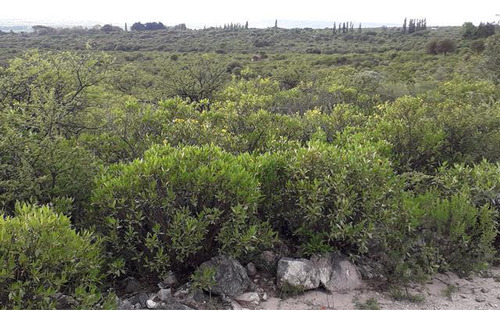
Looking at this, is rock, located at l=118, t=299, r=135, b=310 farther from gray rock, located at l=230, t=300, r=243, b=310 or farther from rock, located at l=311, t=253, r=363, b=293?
rock, located at l=311, t=253, r=363, b=293

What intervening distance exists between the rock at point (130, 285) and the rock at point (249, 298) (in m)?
1.05

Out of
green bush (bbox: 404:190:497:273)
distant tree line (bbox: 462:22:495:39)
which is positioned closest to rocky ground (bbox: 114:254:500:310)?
green bush (bbox: 404:190:497:273)

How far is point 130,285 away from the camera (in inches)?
173

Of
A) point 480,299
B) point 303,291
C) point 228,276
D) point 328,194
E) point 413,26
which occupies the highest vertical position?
point 413,26

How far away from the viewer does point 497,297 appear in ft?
15.2

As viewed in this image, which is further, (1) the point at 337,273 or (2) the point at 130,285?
(1) the point at 337,273

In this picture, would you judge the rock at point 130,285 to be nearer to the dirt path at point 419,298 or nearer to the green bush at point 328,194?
the dirt path at point 419,298

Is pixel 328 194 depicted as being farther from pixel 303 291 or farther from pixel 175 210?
pixel 175 210

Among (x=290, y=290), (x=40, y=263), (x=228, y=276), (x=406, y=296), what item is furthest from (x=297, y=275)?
(x=40, y=263)

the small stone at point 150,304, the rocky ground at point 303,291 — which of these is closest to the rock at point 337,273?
the rocky ground at point 303,291

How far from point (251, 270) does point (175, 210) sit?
1.16 meters

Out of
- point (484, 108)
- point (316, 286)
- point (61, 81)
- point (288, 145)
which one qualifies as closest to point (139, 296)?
point (316, 286)

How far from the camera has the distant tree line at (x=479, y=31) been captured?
149ft

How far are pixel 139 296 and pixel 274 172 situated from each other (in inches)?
85.3
